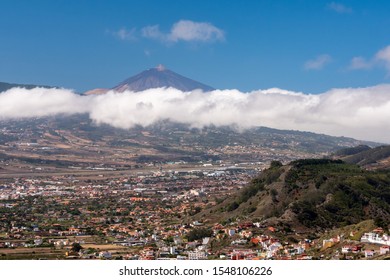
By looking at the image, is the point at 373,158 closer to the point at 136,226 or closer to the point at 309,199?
the point at 309,199

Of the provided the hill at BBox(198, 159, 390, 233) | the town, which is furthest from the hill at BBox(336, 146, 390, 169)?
the hill at BBox(198, 159, 390, 233)

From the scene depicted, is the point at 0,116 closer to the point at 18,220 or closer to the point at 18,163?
the point at 18,163

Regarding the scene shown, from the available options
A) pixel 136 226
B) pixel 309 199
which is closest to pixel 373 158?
pixel 309 199

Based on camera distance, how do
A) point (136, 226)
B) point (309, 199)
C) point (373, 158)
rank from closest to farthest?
point (309, 199) < point (136, 226) < point (373, 158)

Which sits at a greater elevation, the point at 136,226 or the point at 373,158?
the point at 373,158

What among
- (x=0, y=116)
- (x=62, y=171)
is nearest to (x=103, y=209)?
(x=62, y=171)

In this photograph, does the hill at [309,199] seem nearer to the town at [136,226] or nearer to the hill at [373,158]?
the town at [136,226]

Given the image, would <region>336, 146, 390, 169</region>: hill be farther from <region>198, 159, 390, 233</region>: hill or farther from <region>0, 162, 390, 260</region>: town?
<region>198, 159, 390, 233</region>: hill

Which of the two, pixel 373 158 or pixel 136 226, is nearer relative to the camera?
pixel 136 226
